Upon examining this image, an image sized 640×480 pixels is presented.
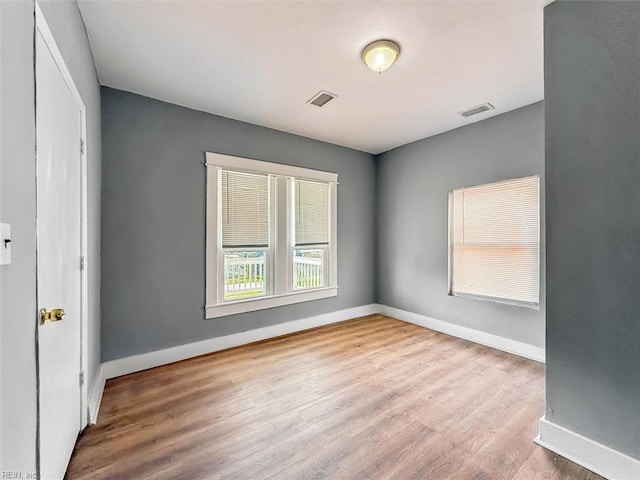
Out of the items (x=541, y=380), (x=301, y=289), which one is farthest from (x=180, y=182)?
(x=541, y=380)

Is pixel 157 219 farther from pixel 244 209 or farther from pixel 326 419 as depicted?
pixel 326 419

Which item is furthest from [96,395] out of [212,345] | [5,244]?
[5,244]

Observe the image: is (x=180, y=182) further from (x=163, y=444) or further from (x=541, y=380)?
(x=541, y=380)

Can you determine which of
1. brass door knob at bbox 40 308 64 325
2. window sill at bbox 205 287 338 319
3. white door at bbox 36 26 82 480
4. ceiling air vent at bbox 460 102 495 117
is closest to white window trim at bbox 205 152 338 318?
window sill at bbox 205 287 338 319

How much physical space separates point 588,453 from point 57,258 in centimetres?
310

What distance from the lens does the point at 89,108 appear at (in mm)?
2229

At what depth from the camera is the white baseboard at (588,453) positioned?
155 cm

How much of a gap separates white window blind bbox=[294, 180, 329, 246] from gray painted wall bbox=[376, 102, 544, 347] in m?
1.08

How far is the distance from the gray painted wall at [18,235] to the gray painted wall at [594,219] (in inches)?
103

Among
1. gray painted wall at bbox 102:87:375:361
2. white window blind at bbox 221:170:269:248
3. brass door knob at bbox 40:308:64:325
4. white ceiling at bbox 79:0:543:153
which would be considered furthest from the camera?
white window blind at bbox 221:170:269:248

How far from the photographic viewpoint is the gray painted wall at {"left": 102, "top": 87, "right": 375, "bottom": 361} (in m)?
2.81

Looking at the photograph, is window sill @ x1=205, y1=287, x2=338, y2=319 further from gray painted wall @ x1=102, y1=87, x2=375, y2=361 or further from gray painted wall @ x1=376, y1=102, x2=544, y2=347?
gray painted wall @ x1=376, y1=102, x2=544, y2=347

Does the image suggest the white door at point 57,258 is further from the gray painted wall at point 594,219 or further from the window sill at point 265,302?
the gray painted wall at point 594,219

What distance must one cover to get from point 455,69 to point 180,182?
9.50ft
